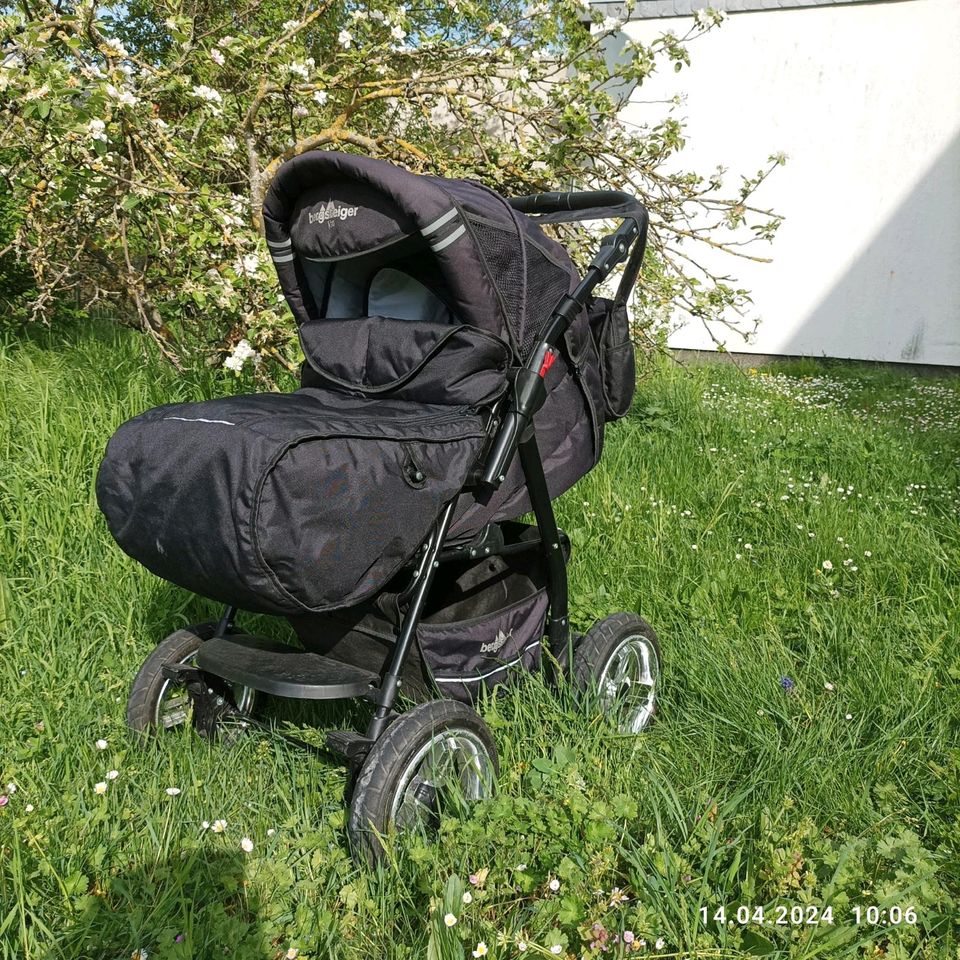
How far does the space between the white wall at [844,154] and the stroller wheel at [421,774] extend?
27.9ft

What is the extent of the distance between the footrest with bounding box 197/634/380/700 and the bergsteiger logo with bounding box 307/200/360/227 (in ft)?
3.69

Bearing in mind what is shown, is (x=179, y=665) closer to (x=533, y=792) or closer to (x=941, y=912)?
(x=533, y=792)

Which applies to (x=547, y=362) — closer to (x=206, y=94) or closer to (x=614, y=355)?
(x=614, y=355)

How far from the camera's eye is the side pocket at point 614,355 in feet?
8.59

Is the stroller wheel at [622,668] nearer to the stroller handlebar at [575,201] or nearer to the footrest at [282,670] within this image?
the footrest at [282,670]

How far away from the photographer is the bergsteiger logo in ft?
7.29

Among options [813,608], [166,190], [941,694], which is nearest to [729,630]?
[813,608]

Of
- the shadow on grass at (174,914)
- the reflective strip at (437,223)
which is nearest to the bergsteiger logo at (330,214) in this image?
the reflective strip at (437,223)

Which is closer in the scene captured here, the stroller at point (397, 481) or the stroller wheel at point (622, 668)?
the stroller at point (397, 481)

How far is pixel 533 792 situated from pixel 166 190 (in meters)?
2.52

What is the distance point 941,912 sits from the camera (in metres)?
1.87

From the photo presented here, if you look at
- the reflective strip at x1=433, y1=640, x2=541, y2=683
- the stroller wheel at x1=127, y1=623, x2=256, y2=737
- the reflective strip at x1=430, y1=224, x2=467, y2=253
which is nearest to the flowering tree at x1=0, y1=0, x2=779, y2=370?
the stroller wheel at x1=127, y1=623, x2=256, y2=737
